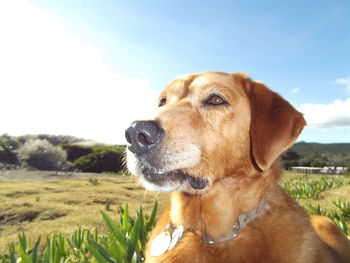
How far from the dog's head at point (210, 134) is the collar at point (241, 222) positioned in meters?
0.41

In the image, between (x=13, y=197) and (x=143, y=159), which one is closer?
(x=143, y=159)

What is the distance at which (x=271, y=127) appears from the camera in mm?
3074

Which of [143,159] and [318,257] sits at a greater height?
[143,159]

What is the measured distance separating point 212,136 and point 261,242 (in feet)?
3.66

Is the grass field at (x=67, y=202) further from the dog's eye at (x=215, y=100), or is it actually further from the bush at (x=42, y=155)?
the bush at (x=42, y=155)

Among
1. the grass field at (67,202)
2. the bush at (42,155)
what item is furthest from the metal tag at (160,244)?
the bush at (42,155)

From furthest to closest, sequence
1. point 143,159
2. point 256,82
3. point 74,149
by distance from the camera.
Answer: point 74,149
point 256,82
point 143,159

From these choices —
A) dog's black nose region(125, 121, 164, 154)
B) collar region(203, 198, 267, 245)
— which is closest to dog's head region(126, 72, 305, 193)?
dog's black nose region(125, 121, 164, 154)

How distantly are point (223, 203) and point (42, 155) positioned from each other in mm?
18166

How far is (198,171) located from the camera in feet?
9.39

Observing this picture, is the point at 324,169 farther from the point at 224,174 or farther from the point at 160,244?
the point at 160,244

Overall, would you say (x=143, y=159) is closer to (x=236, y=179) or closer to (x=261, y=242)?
(x=236, y=179)

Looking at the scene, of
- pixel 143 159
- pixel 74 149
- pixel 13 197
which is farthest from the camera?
pixel 74 149

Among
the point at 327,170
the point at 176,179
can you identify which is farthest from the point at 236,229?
the point at 327,170
